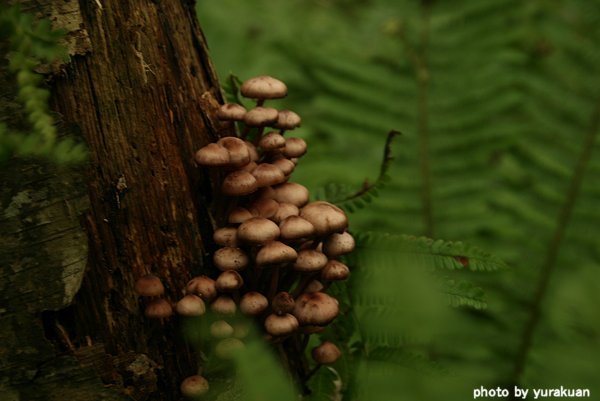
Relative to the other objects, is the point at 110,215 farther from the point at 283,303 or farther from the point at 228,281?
the point at 283,303

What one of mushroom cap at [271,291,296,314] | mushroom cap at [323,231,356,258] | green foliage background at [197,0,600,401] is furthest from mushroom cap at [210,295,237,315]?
green foliage background at [197,0,600,401]

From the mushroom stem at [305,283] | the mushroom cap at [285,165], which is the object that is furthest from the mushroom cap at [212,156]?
the mushroom stem at [305,283]

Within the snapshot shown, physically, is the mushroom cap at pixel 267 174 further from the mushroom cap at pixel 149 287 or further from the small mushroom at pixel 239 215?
the mushroom cap at pixel 149 287

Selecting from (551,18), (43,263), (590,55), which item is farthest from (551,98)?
(43,263)

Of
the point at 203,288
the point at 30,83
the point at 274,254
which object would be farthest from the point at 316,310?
the point at 30,83

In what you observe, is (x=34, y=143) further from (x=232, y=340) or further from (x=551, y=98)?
(x=551, y=98)

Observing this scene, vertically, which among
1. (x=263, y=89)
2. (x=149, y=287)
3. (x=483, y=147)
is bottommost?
(x=149, y=287)

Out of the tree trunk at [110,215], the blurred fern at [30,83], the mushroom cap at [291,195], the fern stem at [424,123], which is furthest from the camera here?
the fern stem at [424,123]
